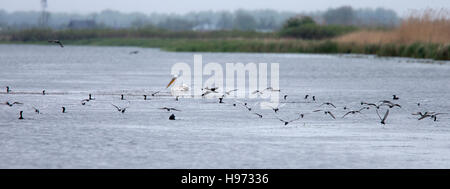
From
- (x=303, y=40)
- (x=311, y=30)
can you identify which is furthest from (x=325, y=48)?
(x=311, y=30)

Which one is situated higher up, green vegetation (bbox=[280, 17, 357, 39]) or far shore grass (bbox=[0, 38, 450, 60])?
green vegetation (bbox=[280, 17, 357, 39])

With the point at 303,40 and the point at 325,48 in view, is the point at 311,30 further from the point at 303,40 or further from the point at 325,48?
the point at 325,48

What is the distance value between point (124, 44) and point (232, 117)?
2965 inches

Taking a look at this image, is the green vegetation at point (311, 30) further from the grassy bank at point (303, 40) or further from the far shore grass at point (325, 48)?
the far shore grass at point (325, 48)

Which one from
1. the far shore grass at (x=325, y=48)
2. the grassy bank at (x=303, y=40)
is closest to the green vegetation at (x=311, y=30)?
the grassy bank at (x=303, y=40)

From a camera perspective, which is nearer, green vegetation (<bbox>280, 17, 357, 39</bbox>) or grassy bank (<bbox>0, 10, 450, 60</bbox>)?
grassy bank (<bbox>0, 10, 450, 60</bbox>)

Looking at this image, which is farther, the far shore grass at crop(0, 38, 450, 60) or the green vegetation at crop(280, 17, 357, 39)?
the green vegetation at crop(280, 17, 357, 39)

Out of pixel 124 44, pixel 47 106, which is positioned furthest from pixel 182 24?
pixel 47 106

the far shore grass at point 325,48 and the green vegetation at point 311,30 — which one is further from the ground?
the green vegetation at point 311,30

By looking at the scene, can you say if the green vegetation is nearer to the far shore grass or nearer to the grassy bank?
the grassy bank

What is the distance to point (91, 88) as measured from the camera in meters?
20.2

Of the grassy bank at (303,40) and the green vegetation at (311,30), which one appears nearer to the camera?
the grassy bank at (303,40)

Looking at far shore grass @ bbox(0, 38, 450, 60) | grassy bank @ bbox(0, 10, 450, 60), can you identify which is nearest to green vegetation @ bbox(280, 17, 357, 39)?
grassy bank @ bbox(0, 10, 450, 60)
